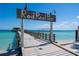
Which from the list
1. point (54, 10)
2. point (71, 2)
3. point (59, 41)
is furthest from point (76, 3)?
point (59, 41)

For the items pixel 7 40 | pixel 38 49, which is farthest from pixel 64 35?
pixel 7 40

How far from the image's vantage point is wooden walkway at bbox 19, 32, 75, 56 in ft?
9.23

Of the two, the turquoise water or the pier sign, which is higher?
the pier sign

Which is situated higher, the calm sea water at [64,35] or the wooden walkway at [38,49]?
the calm sea water at [64,35]

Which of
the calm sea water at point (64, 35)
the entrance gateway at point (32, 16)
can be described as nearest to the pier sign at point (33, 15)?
the entrance gateway at point (32, 16)

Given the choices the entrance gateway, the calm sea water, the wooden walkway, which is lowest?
the wooden walkway

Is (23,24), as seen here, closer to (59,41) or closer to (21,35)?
(21,35)

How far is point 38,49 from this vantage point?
2.87m

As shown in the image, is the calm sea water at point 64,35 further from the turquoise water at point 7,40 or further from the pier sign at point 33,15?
the turquoise water at point 7,40

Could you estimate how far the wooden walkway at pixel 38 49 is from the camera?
2814 mm

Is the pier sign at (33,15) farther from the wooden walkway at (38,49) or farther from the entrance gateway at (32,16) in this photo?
the wooden walkway at (38,49)

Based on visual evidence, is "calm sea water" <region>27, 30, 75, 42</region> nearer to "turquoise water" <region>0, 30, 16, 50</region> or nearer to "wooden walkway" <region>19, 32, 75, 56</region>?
"wooden walkway" <region>19, 32, 75, 56</region>

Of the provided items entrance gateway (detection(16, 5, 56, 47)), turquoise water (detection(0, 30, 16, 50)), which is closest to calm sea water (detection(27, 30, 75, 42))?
entrance gateway (detection(16, 5, 56, 47))

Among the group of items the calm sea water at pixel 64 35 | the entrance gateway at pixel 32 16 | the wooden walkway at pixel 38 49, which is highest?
the entrance gateway at pixel 32 16
